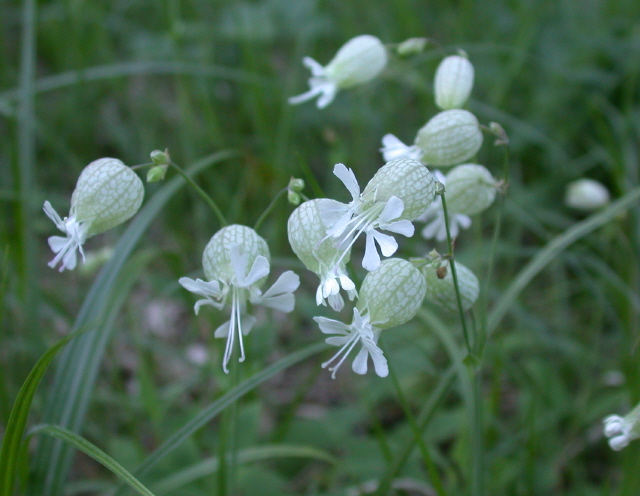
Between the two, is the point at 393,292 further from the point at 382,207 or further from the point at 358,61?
the point at 358,61

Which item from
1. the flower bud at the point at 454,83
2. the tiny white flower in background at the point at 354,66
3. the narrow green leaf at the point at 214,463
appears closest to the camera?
the flower bud at the point at 454,83

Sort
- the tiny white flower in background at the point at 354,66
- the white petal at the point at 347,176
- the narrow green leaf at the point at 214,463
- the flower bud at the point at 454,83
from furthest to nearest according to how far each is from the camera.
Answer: the tiny white flower in background at the point at 354,66 → the narrow green leaf at the point at 214,463 → the flower bud at the point at 454,83 → the white petal at the point at 347,176

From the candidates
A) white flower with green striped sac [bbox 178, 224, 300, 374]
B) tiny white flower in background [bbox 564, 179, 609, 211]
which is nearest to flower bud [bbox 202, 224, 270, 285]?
white flower with green striped sac [bbox 178, 224, 300, 374]

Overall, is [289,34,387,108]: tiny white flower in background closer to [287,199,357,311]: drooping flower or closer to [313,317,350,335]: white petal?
[287,199,357,311]: drooping flower

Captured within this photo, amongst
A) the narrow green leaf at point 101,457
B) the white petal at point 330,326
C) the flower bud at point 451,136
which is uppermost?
the flower bud at point 451,136

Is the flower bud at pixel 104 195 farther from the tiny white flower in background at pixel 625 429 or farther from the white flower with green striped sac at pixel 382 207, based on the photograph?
the tiny white flower in background at pixel 625 429

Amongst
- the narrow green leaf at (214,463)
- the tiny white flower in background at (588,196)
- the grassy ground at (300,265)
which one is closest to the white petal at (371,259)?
the grassy ground at (300,265)
